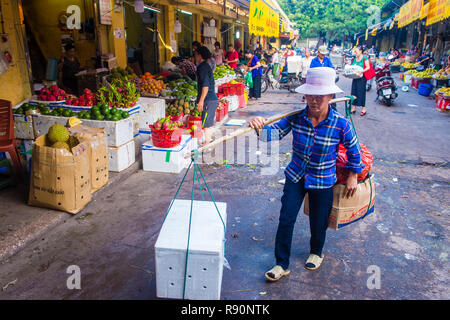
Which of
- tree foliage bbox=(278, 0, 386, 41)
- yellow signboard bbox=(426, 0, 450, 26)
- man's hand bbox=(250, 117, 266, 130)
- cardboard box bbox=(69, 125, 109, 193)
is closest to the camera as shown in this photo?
man's hand bbox=(250, 117, 266, 130)

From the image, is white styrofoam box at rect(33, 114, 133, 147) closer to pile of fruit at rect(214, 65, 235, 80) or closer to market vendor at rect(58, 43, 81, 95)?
market vendor at rect(58, 43, 81, 95)

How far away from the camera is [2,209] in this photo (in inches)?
167

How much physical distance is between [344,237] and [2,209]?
4.15 m

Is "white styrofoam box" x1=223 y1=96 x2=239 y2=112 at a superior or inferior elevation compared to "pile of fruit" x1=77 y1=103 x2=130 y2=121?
inferior

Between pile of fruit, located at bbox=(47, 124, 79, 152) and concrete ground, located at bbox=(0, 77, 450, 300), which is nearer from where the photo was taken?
concrete ground, located at bbox=(0, 77, 450, 300)

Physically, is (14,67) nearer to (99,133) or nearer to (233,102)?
(99,133)

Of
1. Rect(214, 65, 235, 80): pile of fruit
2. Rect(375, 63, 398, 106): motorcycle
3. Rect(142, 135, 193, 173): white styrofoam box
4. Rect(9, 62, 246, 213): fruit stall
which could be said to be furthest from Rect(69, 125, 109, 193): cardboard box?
Rect(375, 63, 398, 106): motorcycle

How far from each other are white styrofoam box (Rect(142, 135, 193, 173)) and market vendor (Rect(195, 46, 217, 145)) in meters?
1.20

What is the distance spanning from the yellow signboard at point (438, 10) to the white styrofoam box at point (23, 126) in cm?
1083

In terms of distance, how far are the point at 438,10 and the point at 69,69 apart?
11.0 m

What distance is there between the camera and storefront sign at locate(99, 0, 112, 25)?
328 inches

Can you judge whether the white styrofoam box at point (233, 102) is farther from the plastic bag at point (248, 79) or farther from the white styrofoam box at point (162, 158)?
the white styrofoam box at point (162, 158)

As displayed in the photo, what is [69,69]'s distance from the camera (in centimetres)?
878

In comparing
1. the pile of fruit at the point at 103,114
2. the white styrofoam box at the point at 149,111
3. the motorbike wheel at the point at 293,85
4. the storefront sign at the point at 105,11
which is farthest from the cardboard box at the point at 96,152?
the motorbike wheel at the point at 293,85
